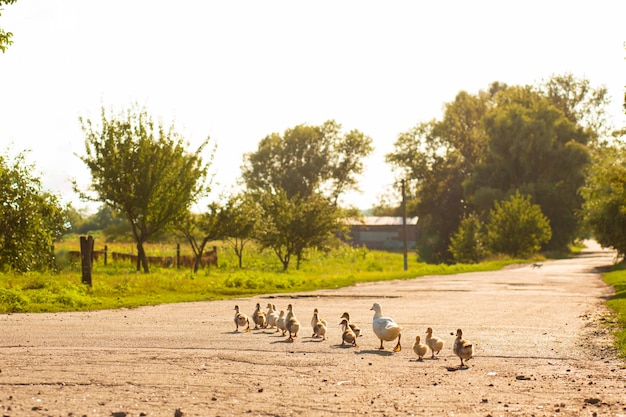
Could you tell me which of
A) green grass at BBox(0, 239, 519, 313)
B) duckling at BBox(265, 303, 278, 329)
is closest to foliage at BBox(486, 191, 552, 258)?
green grass at BBox(0, 239, 519, 313)

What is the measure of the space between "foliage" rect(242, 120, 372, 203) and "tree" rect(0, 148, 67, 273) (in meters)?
95.0


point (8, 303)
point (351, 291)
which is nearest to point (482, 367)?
point (8, 303)

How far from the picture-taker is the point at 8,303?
83.3 ft

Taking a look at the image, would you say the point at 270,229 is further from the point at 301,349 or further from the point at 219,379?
the point at 219,379

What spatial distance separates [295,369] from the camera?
12953 millimetres

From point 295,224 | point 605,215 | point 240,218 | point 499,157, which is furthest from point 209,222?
point 499,157

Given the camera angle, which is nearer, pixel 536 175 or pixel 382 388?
pixel 382 388

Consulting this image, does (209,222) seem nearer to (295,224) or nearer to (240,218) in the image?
(240,218)

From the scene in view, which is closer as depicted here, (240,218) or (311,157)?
(240,218)

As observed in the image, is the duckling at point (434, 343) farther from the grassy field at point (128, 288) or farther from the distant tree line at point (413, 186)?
the distant tree line at point (413, 186)

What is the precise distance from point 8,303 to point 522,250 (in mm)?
64502

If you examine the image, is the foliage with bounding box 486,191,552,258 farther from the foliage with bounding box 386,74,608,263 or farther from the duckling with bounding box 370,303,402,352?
the duckling with bounding box 370,303,402,352

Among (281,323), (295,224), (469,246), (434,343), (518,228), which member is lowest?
(434,343)

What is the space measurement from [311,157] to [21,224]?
9896 cm
